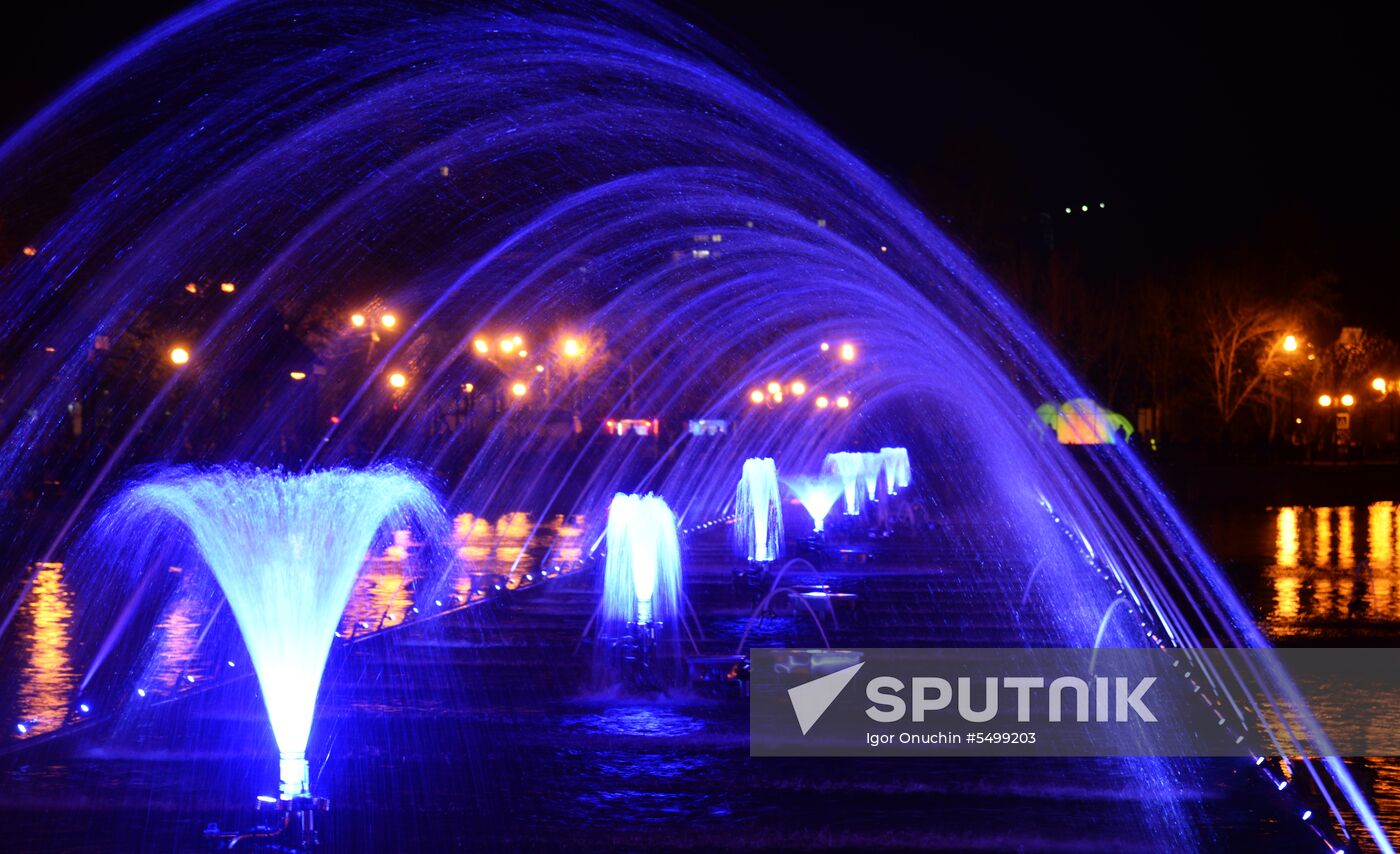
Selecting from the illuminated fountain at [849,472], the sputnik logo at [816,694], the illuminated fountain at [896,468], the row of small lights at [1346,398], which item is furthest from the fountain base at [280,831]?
the row of small lights at [1346,398]

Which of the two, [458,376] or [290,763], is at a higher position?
[458,376]

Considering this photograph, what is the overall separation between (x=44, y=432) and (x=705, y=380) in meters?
38.3

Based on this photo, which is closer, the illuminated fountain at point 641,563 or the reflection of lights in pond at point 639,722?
the reflection of lights in pond at point 639,722

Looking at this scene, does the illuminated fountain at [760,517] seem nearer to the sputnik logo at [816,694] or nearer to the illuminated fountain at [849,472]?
the illuminated fountain at [849,472]

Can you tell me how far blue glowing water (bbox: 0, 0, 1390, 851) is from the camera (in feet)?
60.3

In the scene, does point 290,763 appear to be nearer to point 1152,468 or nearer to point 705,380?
point 1152,468

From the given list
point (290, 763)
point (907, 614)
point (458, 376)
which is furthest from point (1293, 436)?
point (290, 763)

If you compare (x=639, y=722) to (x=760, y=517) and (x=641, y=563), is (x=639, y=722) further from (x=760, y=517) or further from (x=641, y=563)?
(x=760, y=517)

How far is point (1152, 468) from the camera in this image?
171 feet

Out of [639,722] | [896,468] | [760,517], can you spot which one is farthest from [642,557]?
[896,468]

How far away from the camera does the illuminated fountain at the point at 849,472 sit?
3519cm

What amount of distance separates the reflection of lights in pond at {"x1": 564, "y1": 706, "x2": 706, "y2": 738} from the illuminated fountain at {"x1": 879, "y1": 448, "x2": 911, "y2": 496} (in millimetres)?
31437

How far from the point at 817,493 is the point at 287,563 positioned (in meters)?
21.8

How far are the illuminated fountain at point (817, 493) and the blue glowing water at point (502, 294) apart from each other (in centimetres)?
305
